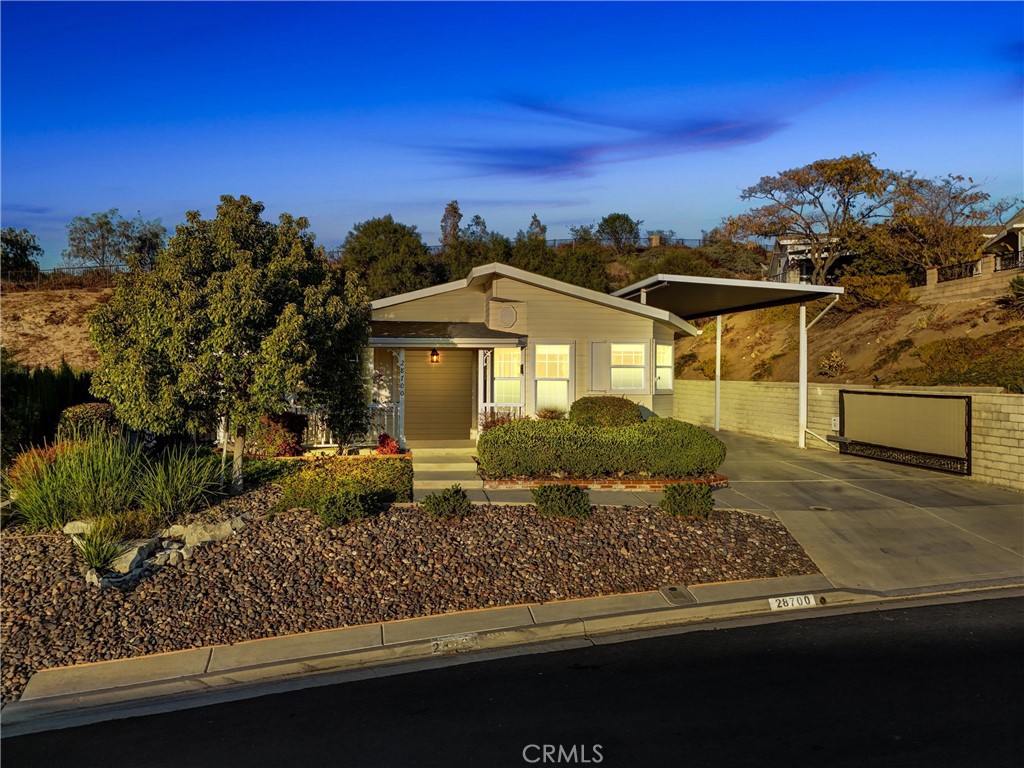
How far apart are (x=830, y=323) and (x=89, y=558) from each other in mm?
31011

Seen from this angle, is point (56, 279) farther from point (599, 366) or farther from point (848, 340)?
point (848, 340)

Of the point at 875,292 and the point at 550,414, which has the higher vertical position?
the point at 875,292

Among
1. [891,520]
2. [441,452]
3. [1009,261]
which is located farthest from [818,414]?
[1009,261]

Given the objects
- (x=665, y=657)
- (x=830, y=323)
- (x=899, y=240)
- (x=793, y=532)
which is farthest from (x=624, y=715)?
(x=899, y=240)

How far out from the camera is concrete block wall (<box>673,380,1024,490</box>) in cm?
1439

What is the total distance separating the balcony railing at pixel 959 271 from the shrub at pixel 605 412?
65.0 ft

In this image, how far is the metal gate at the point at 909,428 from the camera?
618 inches

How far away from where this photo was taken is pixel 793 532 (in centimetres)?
1107

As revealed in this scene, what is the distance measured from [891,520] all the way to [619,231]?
59.6 meters

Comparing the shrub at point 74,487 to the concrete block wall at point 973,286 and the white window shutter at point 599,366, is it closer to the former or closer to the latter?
the white window shutter at point 599,366

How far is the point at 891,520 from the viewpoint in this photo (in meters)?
11.9

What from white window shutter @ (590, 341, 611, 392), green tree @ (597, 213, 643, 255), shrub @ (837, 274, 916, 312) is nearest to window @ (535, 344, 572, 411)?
white window shutter @ (590, 341, 611, 392)

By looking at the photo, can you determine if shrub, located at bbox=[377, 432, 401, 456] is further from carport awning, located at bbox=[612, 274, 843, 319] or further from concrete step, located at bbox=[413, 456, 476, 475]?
carport awning, located at bbox=[612, 274, 843, 319]

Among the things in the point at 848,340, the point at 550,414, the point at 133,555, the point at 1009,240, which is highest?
the point at 1009,240
